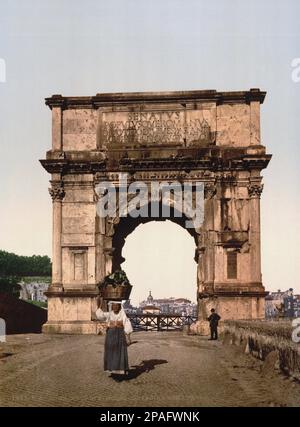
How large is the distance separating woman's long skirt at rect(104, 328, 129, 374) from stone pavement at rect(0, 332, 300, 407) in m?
0.23

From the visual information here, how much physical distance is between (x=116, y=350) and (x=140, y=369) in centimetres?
177

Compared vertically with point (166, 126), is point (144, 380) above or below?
below

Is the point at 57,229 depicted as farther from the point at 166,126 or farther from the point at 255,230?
the point at 255,230

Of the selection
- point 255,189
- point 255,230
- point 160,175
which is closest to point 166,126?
point 160,175

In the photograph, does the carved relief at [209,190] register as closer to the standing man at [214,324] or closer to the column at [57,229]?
the standing man at [214,324]

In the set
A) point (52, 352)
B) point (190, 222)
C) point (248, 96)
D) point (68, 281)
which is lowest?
point (52, 352)

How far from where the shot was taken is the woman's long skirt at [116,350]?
10703mm

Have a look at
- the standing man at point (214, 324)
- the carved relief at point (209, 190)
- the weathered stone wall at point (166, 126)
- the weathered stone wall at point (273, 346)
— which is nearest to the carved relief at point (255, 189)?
the carved relief at point (209, 190)

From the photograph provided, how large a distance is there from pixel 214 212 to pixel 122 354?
13538 mm

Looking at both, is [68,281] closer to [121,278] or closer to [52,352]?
[121,278]

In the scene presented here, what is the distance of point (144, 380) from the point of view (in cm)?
1084

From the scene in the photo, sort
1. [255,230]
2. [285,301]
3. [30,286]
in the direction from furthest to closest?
[285,301] < [30,286] < [255,230]
